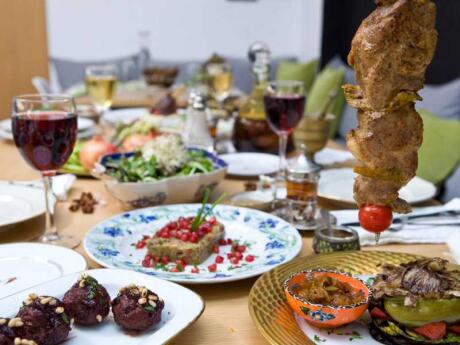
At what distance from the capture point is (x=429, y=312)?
2.58ft

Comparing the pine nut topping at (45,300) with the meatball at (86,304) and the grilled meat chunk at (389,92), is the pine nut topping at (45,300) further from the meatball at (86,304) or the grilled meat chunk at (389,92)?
the grilled meat chunk at (389,92)

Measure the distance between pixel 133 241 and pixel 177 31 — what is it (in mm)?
5726

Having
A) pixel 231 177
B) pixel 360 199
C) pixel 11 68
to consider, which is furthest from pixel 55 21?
pixel 360 199

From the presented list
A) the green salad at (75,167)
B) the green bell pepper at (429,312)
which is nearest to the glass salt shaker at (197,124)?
the green salad at (75,167)

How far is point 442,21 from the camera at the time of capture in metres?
3.88

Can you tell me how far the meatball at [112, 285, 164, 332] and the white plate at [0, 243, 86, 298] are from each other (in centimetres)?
22

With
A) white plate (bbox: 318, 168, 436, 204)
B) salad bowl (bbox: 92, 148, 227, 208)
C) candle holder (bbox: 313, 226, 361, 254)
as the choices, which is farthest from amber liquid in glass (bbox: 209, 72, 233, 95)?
candle holder (bbox: 313, 226, 361, 254)

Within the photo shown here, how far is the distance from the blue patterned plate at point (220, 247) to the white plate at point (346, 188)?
262 millimetres

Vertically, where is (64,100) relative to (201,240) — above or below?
above

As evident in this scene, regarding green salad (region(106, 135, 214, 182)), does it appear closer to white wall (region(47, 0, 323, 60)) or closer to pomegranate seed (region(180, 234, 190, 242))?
pomegranate seed (region(180, 234, 190, 242))

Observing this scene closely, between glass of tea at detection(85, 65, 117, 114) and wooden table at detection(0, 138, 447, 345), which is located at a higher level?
glass of tea at detection(85, 65, 117, 114)

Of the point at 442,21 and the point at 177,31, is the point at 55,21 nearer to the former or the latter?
the point at 177,31

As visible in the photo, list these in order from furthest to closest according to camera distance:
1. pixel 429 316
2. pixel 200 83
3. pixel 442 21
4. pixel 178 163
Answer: pixel 442 21 → pixel 200 83 → pixel 178 163 → pixel 429 316

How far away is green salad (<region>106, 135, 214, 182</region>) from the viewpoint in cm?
149
